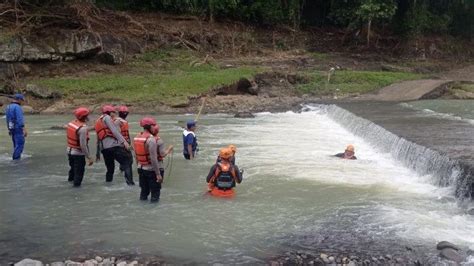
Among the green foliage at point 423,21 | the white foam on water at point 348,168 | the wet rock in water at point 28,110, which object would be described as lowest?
the wet rock in water at point 28,110

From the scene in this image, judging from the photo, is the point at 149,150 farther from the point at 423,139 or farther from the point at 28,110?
the point at 28,110

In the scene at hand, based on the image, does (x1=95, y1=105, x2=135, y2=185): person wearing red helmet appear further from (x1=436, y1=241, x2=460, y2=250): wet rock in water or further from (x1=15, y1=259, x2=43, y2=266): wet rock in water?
(x1=436, y1=241, x2=460, y2=250): wet rock in water

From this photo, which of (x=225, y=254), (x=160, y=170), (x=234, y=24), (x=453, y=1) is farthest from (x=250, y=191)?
(x=453, y=1)

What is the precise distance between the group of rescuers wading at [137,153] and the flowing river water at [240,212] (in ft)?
0.99

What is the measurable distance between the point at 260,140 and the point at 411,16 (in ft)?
80.3

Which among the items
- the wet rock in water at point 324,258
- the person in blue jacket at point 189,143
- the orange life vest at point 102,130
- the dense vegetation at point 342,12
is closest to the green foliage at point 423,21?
the dense vegetation at point 342,12

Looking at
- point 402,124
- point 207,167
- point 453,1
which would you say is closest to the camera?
point 207,167

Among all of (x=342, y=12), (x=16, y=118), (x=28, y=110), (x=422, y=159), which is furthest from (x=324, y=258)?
(x=342, y=12)

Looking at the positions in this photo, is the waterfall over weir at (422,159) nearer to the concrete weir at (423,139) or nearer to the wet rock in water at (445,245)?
the concrete weir at (423,139)

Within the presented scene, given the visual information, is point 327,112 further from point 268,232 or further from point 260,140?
point 268,232

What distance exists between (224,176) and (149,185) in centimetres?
136

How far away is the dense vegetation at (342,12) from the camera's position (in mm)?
37219

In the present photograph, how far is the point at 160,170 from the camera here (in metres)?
9.87

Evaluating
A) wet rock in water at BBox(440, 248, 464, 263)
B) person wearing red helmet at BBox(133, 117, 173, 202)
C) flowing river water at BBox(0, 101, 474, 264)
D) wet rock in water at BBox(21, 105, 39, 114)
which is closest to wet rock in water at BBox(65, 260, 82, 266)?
flowing river water at BBox(0, 101, 474, 264)
